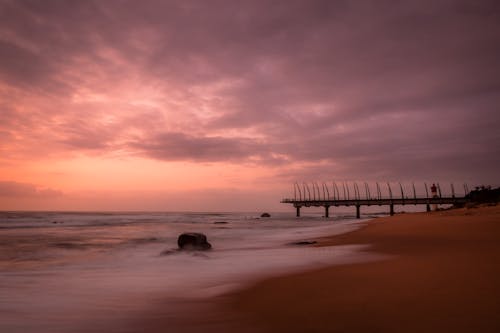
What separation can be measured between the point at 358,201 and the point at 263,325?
336ft

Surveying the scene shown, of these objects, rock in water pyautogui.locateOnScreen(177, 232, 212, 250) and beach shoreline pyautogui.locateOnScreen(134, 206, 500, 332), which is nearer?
beach shoreline pyautogui.locateOnScreen(134, 206, 500, 332)

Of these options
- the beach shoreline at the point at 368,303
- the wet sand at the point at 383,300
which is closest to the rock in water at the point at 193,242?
the wet sand at the point at 383,300

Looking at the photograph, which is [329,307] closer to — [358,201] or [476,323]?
[476,323]

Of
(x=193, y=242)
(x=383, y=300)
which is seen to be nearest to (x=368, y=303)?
(x=383, y=300)

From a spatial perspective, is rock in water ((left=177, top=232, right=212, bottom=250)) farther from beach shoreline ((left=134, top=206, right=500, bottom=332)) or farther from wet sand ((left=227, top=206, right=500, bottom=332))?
beach shoreline ((left=134, top=206, right=500, bottom=332))

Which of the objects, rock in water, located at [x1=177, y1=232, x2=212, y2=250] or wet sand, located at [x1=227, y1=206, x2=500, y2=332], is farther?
rock in water, located at [x1=177, y1=232, x2=212, y2=250]

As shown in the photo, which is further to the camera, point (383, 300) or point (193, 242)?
point (193, 242)

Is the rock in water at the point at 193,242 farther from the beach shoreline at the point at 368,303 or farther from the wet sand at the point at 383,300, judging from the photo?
the beach shoreline at the point at 368,303

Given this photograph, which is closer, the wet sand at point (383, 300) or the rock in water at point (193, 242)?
the wet sand at point (383, 300)

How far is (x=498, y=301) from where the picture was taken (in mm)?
3648

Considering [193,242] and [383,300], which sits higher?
[383,300]

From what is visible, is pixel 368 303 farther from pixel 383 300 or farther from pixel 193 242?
pixel 193 242

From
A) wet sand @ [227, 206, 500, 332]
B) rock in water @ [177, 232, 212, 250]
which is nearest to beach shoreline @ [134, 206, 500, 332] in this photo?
wet sand @ [227, 206, 500, 332]

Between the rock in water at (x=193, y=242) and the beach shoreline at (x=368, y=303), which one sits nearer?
the beach shoreline at (x=368, y=303)
